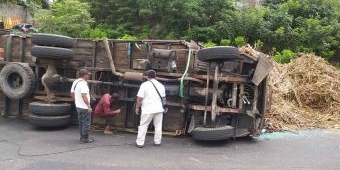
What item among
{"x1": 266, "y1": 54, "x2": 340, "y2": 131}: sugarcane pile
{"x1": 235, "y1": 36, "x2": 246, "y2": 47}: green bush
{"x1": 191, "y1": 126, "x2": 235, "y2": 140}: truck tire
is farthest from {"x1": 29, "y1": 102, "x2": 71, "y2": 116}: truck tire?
{"x1": 235, "y1": 36, "x2": 246, "y2": 47}: green bush

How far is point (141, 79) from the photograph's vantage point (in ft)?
31.8

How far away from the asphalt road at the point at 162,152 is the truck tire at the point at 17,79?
80 centimetres

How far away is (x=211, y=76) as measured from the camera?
9508 mm

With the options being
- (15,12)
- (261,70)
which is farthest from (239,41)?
(15,12)

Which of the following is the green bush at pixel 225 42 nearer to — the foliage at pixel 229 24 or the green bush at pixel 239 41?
the foliage at pixel 229 24

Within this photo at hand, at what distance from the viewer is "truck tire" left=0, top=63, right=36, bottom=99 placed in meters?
10.5

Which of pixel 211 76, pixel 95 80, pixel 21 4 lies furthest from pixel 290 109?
pixel 21 4

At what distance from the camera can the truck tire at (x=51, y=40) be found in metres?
10.1

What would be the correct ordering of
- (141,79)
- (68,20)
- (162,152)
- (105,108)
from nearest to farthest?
(162,152) < (141,79) < (105,108) < (68,20)

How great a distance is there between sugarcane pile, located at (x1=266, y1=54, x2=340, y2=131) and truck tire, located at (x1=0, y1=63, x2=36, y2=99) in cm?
565

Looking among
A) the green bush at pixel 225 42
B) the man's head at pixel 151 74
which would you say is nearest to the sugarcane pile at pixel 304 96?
the man's head at pixel 151 74

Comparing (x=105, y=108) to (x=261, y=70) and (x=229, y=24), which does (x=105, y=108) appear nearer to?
(x=261, y=70)

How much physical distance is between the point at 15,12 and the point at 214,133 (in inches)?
756

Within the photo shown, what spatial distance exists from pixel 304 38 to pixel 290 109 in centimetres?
878
